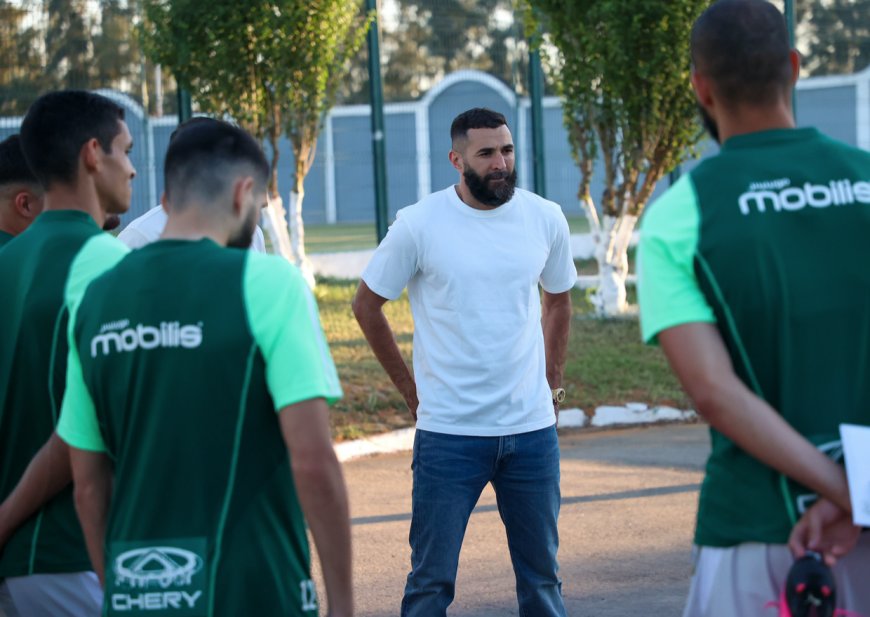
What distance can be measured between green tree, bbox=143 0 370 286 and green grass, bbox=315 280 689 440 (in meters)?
2.27

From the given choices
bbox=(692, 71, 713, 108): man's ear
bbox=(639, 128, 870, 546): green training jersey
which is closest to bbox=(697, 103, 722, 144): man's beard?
bbox=(692, 71, 713, 108): man's ear

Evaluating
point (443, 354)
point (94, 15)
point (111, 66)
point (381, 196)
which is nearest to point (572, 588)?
point (443, 354)

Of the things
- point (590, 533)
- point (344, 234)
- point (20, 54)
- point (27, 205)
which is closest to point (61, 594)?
point (27, 205)

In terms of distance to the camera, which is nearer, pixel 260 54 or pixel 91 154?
pixel 91 154

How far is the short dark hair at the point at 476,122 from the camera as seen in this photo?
5375 millimetres

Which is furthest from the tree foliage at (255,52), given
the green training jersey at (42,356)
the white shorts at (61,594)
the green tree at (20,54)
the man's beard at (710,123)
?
the man's beard at (710,123)

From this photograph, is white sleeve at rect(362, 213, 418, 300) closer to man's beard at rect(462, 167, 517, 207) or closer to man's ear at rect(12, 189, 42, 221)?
man's beard at rect(462, 167, 517, 207)

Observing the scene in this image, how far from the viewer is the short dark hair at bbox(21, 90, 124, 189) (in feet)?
10.6

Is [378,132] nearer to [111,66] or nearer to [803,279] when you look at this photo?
[111,66]

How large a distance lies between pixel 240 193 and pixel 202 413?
52cm

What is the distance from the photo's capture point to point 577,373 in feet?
38.8

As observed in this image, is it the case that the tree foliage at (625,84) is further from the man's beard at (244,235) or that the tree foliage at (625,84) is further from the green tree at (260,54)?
the man's beard at (244,235)

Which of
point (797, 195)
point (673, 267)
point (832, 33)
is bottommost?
point (673, 267)

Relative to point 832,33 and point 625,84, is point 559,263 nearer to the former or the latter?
point 625,84
